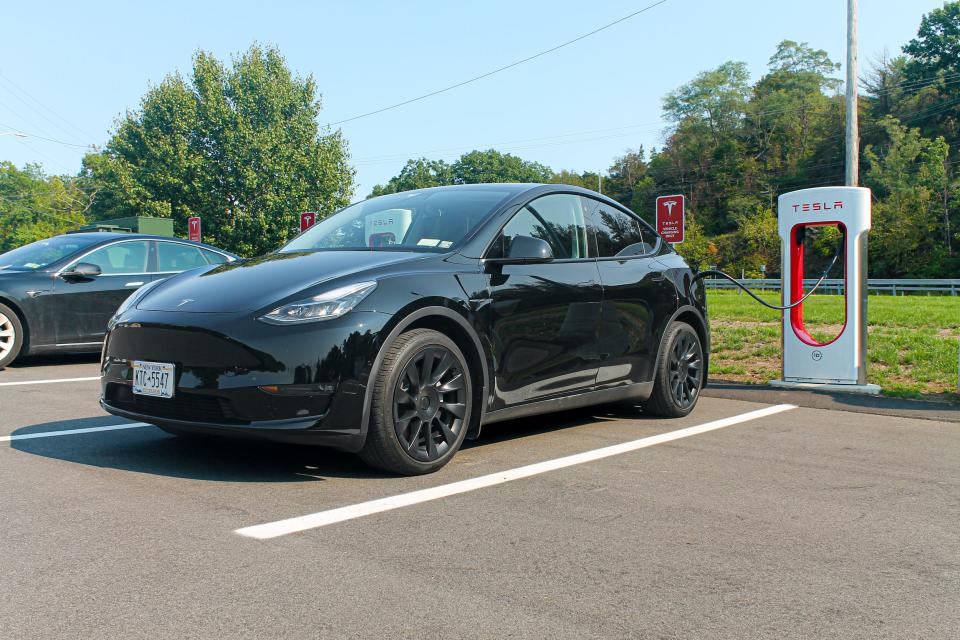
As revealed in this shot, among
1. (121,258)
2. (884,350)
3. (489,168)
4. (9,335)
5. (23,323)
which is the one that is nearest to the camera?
(9,335)

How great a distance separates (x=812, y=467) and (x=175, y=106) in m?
44.0

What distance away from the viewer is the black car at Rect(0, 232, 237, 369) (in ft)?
31.3

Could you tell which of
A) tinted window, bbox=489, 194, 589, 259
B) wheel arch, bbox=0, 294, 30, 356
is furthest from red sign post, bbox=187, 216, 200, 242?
tinted window, bbox=489, 194, 589, 259

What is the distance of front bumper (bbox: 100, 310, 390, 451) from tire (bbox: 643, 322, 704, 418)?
285 centimetres

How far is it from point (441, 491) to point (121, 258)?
7725 millimetres

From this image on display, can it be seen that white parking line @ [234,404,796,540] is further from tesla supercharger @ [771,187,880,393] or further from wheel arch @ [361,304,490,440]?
tesla supercharger @ [771,187,880,393]

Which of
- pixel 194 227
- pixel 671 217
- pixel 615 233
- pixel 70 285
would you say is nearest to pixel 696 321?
pixel 615 233

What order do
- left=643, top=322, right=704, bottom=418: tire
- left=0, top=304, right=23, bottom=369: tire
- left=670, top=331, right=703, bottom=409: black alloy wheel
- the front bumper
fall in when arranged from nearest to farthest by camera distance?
the front bumper < left=643, top=322, right=704, bottom=418: tire < left=670, top=331, right=703, bottom=409: black alloy wheel < left=0, top=304, right=23, bottom=369: tire

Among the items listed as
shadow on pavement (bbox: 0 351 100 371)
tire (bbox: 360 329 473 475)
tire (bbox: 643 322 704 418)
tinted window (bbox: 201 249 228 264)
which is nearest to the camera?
tire (bbox: 360 329 473 475)

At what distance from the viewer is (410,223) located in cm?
552

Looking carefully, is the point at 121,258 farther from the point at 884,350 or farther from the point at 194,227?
the point at 194,227

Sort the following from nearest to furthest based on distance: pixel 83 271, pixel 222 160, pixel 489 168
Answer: pixel 83 271 < pixel 222 160 < pixel 489 168

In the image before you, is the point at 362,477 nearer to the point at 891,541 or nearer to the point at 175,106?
the point at 891,541

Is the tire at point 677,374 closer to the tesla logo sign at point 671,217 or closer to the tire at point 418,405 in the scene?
the tire at point 418,405
